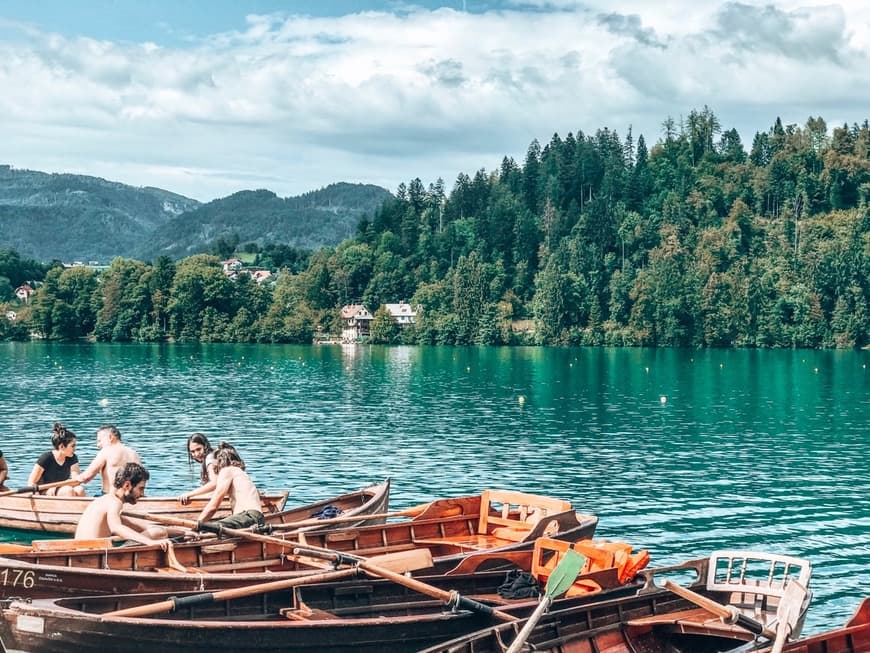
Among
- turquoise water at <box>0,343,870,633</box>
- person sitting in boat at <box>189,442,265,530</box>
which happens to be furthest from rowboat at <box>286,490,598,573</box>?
turquoise water at <box>0,343,870,633</box>

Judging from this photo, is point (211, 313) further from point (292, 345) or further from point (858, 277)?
point (858, 277)

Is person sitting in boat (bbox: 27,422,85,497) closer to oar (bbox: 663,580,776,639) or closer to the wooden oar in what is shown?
the wooden oar

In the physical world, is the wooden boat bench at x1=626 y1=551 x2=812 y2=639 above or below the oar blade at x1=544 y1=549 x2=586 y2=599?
below

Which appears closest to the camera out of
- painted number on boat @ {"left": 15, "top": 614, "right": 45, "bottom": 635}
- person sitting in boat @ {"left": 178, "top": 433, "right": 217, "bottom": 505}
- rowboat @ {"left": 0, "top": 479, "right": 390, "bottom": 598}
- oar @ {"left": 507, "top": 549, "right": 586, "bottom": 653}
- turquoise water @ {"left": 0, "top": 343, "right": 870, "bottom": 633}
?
painted number on boat @ {"left": 15, "top": 614, "right": 45, "bottom": 635}

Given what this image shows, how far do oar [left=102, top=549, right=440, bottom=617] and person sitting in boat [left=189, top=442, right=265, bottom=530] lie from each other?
3.35 metres

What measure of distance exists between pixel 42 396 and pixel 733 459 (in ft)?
167

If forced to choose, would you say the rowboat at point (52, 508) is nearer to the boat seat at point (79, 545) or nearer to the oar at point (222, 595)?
the boat seat at point (79, 545)

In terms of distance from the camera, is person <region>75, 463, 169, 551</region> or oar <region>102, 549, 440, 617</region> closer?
oar <region>102, 549, 440, 617</region>

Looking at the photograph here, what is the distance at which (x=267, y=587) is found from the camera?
16.8 m

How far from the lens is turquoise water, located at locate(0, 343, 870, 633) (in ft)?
111

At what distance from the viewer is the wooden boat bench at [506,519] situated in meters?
23.4

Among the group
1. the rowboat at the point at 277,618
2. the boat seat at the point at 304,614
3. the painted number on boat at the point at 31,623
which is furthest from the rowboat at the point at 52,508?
the painted number on boat at the point at 31,623

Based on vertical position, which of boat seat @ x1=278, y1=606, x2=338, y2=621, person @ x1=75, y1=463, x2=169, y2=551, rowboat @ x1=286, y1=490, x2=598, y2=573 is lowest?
boat seat @ x1=278, y1=606, x2=338, y2=621

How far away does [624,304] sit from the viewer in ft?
630
